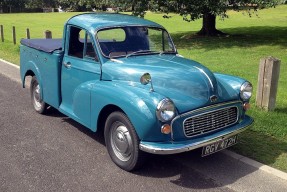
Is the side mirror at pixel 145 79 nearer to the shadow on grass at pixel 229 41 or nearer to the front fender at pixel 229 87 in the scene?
the front fender at pixel 229 87

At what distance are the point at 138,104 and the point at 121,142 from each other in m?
0.64

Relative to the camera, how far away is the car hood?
4.19m

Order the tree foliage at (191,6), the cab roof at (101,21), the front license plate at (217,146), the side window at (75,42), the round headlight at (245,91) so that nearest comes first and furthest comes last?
the front license plate at (217,146) < the round headlight at (245,91) < the cab roof at (101,21) < the side window at (75,42) < the tree foliage at (191,6)

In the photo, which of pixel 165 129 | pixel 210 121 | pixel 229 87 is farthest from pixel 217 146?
pixel 229 87

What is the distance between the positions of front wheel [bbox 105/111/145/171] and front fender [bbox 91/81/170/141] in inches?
5.5

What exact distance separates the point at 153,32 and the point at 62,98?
5.64 feet

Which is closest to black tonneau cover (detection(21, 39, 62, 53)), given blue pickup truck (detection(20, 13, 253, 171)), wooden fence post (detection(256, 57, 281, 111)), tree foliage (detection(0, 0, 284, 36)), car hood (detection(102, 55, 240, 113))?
blue pickup truck (detection(20, 13, 253, 171))

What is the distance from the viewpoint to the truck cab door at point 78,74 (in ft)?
15.8

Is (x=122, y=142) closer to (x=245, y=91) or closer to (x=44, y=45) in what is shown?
(x=245, y=91)

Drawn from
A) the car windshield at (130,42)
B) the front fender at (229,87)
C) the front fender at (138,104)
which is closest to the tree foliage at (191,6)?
the car windshield at (130,42)

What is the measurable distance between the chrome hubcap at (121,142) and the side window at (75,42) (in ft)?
5.04

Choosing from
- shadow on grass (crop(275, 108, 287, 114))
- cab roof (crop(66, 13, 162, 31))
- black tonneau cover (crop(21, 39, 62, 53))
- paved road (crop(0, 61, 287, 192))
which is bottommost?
paved road (crop(0, 61, 287, 192))

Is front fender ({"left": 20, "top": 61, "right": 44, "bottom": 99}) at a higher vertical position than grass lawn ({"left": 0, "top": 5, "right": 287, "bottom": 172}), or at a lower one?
higher

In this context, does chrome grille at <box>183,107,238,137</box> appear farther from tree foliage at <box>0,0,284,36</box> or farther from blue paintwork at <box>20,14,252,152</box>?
tree foliage at <box>0,0,284,36</box>
